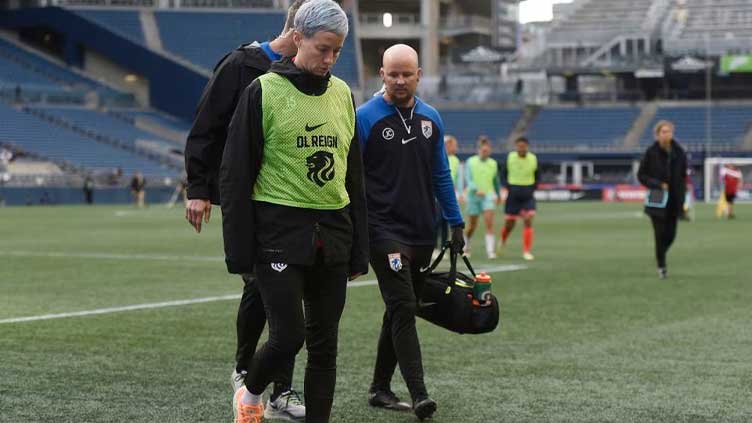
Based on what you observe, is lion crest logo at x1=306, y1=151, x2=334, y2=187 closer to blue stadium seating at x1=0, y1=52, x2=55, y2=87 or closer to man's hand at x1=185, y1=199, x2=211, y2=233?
man's hand at x1=185, y1=199, x2=211, y2=233

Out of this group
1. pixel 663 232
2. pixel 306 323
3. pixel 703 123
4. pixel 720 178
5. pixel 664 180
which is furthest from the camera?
pixel 703 123

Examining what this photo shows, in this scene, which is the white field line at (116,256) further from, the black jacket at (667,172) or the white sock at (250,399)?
the white sock at (250,399)

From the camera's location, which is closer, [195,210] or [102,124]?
[195,210]

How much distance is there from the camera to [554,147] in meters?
76.0

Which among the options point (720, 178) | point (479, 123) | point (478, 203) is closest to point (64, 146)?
point (479, 123)

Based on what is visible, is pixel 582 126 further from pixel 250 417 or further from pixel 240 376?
pixel 250 417

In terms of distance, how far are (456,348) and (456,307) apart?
8.93ft

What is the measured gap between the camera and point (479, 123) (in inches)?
3150

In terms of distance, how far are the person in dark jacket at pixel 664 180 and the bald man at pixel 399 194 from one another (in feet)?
31.6

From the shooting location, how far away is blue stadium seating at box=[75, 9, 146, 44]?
250 ft

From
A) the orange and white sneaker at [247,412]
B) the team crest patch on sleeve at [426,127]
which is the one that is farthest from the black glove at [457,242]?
the orange and white sneaker at [247,412]

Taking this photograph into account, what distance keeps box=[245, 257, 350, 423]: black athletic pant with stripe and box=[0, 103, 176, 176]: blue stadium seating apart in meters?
57.3

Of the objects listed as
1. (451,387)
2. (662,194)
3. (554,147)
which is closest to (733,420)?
(451,387)

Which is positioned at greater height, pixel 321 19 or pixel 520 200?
pixel 321 19
